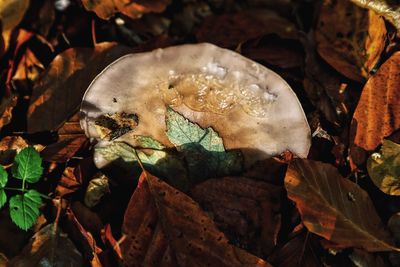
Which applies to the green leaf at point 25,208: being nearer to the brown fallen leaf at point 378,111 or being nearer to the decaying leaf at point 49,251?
the decaying leaf at point 49,251

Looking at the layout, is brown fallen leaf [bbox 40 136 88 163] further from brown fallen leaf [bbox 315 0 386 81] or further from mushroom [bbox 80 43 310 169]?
brown fallen leaf [bbox 315 0 386 81]

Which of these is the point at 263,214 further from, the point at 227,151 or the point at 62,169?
the point at 62,169

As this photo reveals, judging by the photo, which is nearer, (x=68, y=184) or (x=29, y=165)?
(x=29, y=165)

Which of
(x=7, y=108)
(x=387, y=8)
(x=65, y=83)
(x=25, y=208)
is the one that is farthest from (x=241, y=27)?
(x=25, y=208)

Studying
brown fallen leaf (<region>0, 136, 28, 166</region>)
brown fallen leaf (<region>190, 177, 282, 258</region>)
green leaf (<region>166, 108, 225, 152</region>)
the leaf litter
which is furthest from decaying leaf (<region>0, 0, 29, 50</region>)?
brown fallen leaf (<region>190, 177, 282, 258</region>)

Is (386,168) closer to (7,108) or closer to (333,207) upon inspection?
(333,207)

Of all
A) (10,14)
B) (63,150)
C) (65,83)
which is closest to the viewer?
(63,150)
